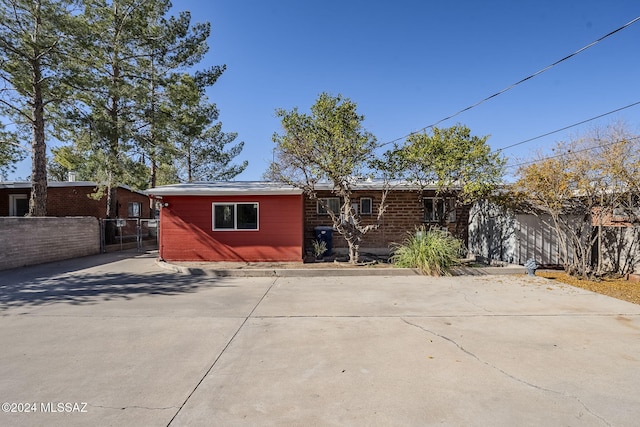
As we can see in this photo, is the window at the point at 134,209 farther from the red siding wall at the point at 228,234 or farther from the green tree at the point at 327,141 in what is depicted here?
the green tree at the point at 327,141

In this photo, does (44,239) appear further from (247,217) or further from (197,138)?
(197,138)

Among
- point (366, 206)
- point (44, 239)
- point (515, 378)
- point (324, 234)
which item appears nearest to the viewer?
point (515, 378)

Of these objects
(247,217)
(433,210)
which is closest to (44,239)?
(247,217)

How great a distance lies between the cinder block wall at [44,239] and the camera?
10.2 meters

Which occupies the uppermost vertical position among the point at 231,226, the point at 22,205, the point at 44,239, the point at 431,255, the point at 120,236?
the point at 22,205

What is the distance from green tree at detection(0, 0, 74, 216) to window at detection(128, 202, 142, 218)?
7695 millimetres

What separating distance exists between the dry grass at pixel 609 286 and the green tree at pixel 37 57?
1787cm

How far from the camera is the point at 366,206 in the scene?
44.3 feet

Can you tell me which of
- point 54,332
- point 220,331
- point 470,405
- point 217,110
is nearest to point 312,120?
point 220,331

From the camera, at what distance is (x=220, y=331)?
15.6 feet

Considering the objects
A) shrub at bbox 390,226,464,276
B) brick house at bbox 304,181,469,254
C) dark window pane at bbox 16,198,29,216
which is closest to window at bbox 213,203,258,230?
brick house at bbox 304,181,469,254

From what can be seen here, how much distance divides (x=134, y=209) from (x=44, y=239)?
10.5 metres

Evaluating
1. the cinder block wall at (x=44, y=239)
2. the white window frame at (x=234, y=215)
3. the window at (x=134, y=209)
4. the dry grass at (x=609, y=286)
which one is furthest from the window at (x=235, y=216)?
the window at (x=134, y=209)

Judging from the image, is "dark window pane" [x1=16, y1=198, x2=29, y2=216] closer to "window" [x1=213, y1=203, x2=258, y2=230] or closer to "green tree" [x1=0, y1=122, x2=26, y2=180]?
"green tree" [x1=0, y1=122, x2=26, y2=180]
